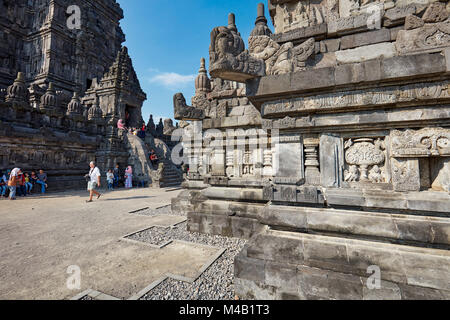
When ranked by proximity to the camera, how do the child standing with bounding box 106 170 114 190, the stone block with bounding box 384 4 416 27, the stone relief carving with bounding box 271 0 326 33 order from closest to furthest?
the stone block with bounding box 384 4 416 27 → the stone relief carving with bounding box 271 0 326 33 → the child standing with bounding box 106 170 114 190

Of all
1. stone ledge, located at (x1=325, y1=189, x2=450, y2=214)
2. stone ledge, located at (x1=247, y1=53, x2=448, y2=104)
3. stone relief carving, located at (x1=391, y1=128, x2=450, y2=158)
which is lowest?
stone ledge, located at (x1=325, y1=189, x2=450, y2=214)

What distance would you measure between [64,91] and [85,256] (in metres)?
28.2

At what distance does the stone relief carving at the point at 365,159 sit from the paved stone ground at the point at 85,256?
2.83 m

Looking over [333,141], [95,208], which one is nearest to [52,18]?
[95,208]

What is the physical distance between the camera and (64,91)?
24.8 metres

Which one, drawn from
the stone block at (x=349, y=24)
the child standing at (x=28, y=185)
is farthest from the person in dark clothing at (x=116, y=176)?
the stone block at (x=349, y=24)

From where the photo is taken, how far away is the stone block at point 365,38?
2.92m

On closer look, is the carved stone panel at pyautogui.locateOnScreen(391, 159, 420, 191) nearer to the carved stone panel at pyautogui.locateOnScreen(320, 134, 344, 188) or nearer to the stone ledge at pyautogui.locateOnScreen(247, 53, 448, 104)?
the carved stone panel at pyautogui.locateOnScreen(320, 134, 344, 188)

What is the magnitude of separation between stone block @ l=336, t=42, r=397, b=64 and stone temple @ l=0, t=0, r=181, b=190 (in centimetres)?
1530

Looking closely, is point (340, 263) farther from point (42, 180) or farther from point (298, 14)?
point (42, 180)

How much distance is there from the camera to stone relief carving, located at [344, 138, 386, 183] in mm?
2809

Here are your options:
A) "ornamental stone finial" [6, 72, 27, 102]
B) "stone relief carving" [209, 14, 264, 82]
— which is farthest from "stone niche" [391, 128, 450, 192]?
"ornamental stone finial" [6, 72, 27, 102]

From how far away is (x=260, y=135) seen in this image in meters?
5.60

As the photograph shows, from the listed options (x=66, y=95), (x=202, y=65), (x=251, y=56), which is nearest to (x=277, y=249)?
(x=251, y=56)
